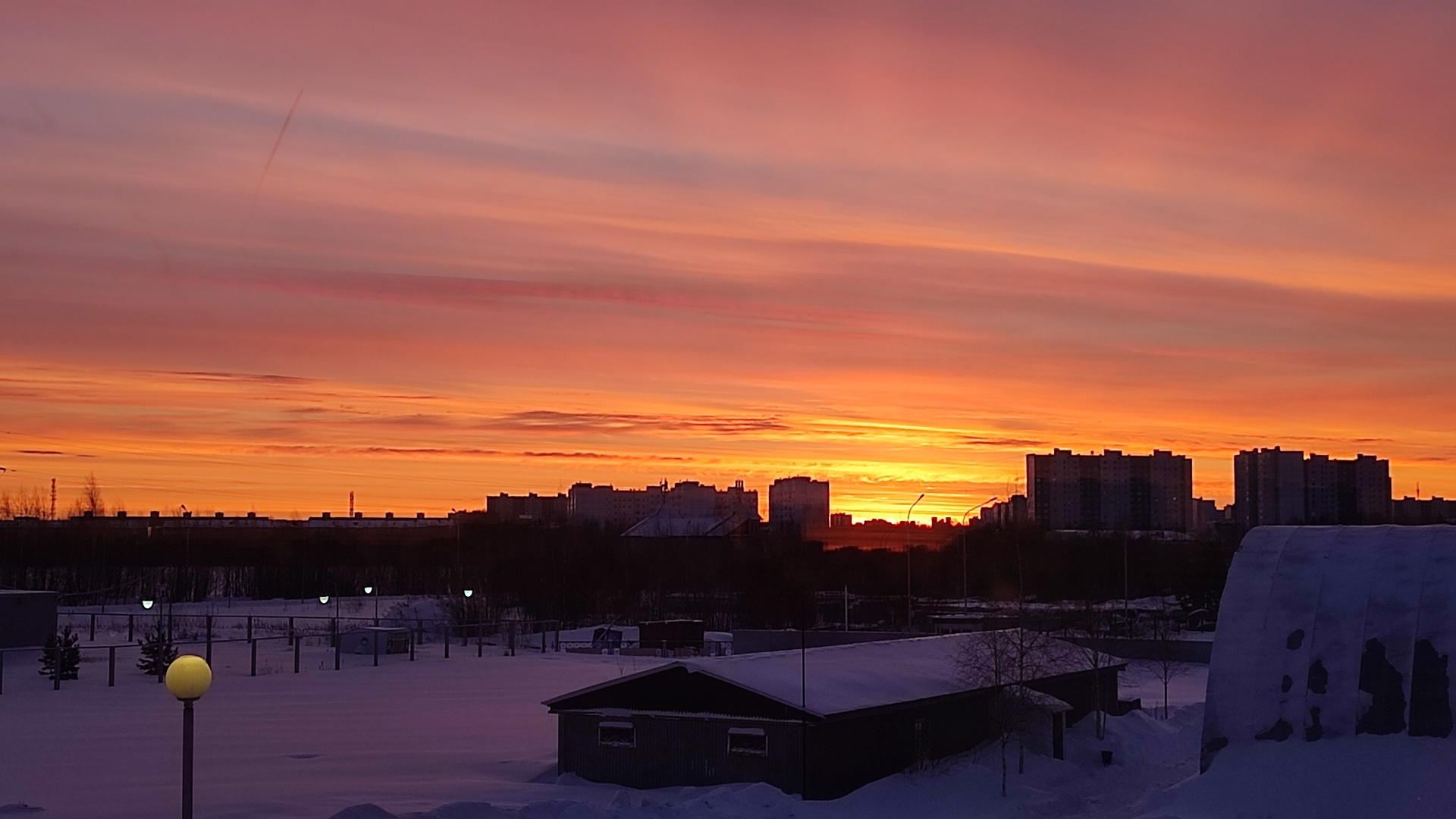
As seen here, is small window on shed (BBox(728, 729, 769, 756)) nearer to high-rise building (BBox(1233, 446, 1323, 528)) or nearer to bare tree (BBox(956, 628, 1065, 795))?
bare tree (BBox(956, 628, 1065, 795))

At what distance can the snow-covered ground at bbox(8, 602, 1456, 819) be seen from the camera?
23625 mm

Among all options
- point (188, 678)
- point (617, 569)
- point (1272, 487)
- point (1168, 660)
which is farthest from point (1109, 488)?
point (188, 678)

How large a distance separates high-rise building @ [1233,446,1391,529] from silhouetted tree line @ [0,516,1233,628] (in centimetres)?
4778

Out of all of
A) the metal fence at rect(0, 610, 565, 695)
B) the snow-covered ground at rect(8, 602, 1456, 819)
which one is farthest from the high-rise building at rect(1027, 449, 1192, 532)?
the snow-covered ground at rect(8, 602, 1456, 819)

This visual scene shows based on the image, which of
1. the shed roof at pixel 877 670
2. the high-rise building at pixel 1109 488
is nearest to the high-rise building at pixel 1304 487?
the high-rise building at pixel 1109 488

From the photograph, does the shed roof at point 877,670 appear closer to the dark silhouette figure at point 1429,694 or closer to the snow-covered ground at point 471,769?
the snow-covered ground at point 471,769

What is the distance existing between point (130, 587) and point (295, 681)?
8534 centimetres

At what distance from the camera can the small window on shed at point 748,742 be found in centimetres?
2736

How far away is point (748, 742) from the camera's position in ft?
90.5

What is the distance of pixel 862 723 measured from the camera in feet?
92.9

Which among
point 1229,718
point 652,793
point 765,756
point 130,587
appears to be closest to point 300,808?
point 652,793

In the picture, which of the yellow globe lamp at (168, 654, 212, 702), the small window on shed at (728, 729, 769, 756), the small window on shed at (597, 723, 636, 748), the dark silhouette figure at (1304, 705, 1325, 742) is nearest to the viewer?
the yellow globe lamp at (168, 654, 212, 702)

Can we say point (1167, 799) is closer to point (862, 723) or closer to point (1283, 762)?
point (1283, 762)

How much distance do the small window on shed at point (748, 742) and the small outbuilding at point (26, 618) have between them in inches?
1531
